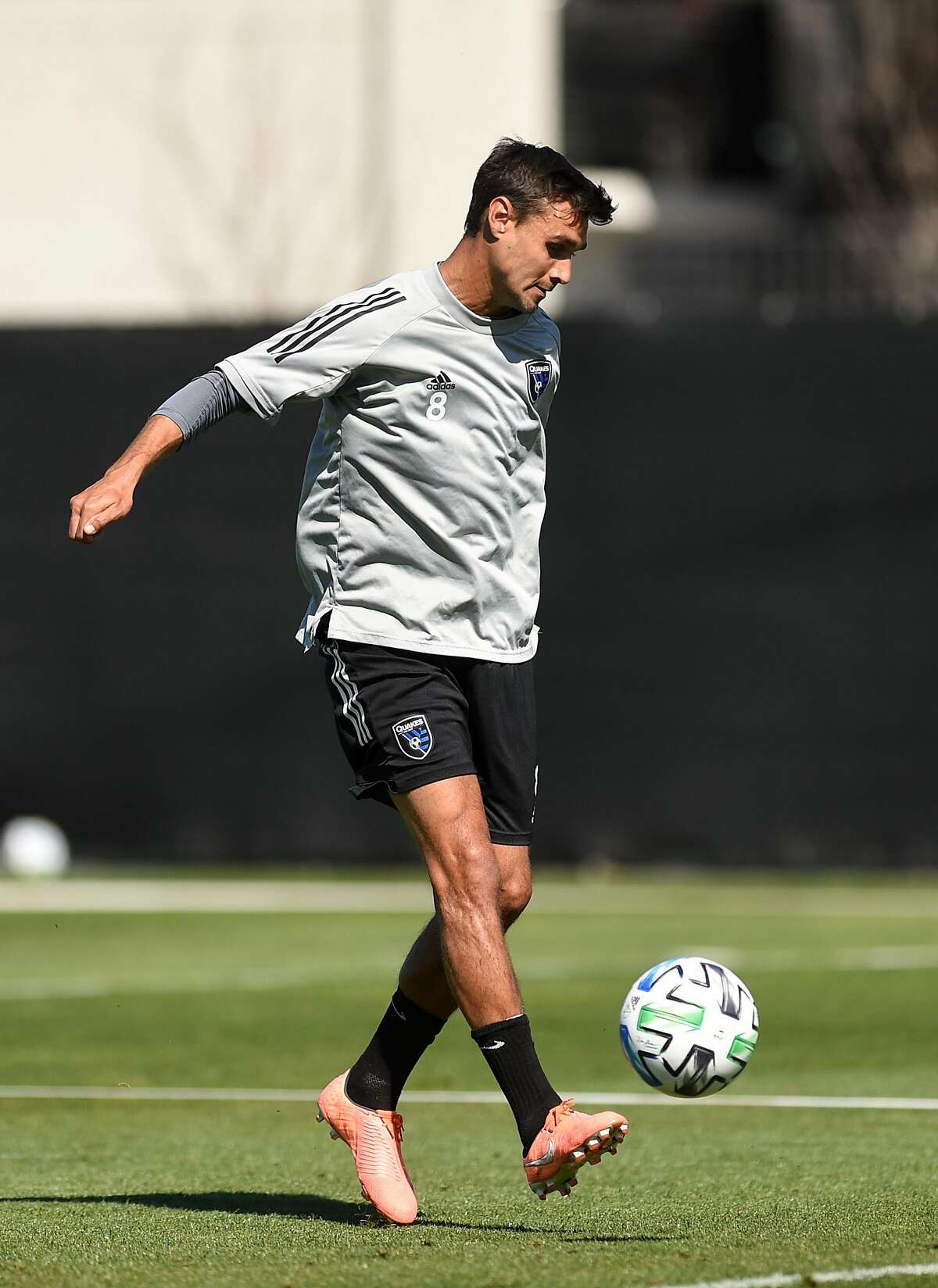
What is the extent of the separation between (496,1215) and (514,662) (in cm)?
131

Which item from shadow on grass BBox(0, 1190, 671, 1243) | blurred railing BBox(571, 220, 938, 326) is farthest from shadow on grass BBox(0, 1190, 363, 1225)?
blurred railing BBox(571, 220, 938, 326)

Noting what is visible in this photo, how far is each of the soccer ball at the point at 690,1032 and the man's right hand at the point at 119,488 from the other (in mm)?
1830

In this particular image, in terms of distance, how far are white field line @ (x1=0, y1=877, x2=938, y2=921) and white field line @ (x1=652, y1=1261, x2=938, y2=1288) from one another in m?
9.80

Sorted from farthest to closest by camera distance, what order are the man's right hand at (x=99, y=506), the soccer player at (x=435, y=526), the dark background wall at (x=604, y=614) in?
the dark background wall at (x=604, y=614) < the soccer player at (x=435, y=526) < the man's right hand at (x=99, y=506)

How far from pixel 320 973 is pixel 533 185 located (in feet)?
23.3

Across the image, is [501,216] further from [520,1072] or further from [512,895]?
[520,1072]

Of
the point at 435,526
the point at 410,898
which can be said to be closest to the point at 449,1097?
the point at 435,526

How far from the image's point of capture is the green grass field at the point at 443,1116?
207 inches

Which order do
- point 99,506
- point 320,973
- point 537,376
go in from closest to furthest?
1. point 99,506
2. point 537,376
3. point 320,973

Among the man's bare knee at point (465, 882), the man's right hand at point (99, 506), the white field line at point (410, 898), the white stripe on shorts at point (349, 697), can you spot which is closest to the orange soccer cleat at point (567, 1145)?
the man's bare knee at point (465, 882)

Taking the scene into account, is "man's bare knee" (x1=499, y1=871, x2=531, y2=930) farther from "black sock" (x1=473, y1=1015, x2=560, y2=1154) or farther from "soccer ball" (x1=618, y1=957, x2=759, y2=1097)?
"soccer ball" (x1=618, y1=957, x2=759, y2=1097)

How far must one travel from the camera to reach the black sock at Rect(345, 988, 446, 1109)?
5.99 m

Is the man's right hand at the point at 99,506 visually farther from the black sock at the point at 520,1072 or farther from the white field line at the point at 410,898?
the white field line at the point at 410,898

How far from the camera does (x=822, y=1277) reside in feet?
15.9
